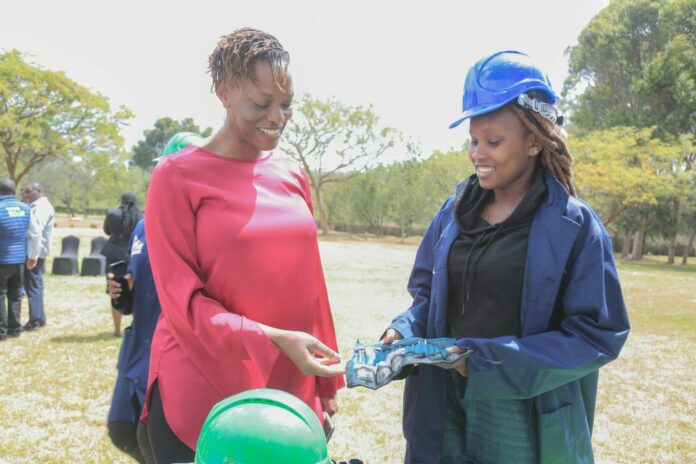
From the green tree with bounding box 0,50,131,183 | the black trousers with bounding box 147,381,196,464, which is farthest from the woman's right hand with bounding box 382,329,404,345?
the green tree with bounding box 0,50,131,183

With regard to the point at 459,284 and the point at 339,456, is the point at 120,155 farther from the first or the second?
the point at 459,284

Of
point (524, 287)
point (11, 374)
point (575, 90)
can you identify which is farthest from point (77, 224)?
point (524, 287)

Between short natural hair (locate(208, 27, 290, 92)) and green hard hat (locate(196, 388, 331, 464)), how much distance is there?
110 cm

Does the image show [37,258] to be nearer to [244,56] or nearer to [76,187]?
[244,56]

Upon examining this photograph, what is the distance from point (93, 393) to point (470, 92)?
18.5 ft

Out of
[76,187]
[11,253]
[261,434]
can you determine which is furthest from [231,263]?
[76,187]

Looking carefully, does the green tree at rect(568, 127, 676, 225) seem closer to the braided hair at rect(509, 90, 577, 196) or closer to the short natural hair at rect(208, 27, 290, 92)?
the braided hair at rect(509, 90, 577, 196)

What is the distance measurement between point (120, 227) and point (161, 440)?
277 inches

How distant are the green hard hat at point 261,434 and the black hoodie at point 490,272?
95 centimetres

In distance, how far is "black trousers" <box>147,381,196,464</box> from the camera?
1.88 meters

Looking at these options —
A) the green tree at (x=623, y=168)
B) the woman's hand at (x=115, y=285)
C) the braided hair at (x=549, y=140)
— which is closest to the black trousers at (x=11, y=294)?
the woman's hand at (x=115, y=285)

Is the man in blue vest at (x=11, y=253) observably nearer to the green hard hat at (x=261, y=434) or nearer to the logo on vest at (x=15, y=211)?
the logo on vest at (x=15, y=211)

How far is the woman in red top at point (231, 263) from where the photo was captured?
176 cm

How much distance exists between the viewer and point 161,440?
1905mm
